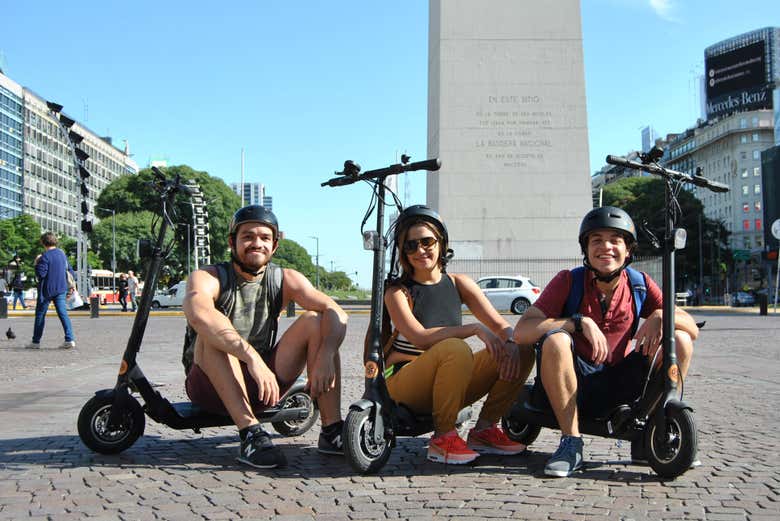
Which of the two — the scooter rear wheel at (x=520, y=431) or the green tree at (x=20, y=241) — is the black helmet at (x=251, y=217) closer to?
the scooter rear wheel at (x=520, y=431)

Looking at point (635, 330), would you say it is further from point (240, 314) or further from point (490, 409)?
point (240, 314)

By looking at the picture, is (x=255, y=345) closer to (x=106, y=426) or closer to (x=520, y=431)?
(x=106, y=426)

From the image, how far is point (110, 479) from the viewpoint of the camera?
356 centimetres

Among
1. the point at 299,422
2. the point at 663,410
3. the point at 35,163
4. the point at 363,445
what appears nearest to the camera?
the point at 663,410

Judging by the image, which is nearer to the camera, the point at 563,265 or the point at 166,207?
the point at 166,207

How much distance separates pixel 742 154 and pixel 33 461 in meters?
98.7

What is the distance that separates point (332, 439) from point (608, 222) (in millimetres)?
1695

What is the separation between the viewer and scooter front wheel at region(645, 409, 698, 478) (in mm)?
3408

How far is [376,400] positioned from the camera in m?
3.70

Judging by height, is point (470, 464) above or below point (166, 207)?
below

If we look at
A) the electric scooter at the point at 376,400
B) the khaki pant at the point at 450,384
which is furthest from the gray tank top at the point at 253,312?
the khaki pant at the point at 450,384

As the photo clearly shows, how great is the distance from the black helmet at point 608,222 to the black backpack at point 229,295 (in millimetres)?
1543

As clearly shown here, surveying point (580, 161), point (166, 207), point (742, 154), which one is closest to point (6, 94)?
point (580, 161)

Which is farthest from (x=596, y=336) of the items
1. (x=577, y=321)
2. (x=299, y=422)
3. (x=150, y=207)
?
(x=150, y=207)
